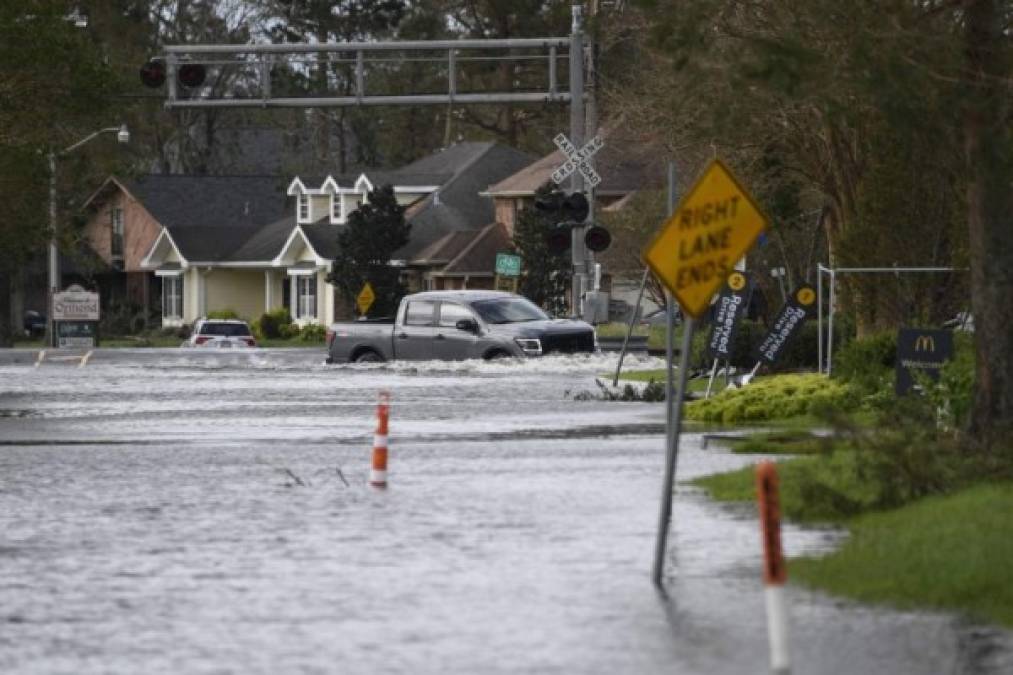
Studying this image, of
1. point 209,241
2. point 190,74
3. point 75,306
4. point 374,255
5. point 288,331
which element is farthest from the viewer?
point 209,241

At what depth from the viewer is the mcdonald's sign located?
25672 millimetres

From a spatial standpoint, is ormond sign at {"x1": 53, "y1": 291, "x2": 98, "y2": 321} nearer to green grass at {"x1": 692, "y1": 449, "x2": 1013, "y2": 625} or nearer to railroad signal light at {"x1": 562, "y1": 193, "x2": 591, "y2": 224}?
railroad signal light at {"x1": 562, "y1": 193, "x2": 591, "y2": 224}

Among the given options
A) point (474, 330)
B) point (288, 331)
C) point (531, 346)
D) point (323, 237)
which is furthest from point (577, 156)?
point (323, 237)

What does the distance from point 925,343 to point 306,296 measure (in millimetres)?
70387

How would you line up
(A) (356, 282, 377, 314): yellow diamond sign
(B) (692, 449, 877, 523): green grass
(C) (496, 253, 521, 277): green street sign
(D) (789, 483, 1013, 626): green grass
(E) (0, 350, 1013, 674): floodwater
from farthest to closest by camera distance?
1. (A) (356, 282, 377, 314): yellow diamond sign
2. (C) (496, 253, 521, 277): green street sign
3. (B) (692, 449, 877, 523): green grass
4. (D) (789, 483, 1013, 626): green grass
5. (E) (0, 350, 1013, 674): floodwater

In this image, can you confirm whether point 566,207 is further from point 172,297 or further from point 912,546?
point 172,297

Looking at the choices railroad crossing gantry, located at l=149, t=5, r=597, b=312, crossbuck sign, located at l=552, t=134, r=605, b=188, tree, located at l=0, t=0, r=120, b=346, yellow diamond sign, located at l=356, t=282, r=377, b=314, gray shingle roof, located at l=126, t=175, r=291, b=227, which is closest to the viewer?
tree, located at l=0, t=0, r=120, b=346

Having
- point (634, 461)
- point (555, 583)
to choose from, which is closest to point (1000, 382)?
point (634, 461)

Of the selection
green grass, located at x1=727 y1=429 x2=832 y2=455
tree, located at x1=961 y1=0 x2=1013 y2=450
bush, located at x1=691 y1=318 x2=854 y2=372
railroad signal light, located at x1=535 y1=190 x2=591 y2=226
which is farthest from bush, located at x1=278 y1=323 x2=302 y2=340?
tree, located at x1=961 y1=0 x2=1013 y2=450

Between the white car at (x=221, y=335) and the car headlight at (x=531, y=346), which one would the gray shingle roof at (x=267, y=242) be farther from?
the car headlight at (x=531, y=346)

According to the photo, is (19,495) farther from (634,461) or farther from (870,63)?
(870,63)

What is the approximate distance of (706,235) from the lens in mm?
15102

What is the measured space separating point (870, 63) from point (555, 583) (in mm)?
5740

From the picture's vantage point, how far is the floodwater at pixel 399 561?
1229 centimetres
